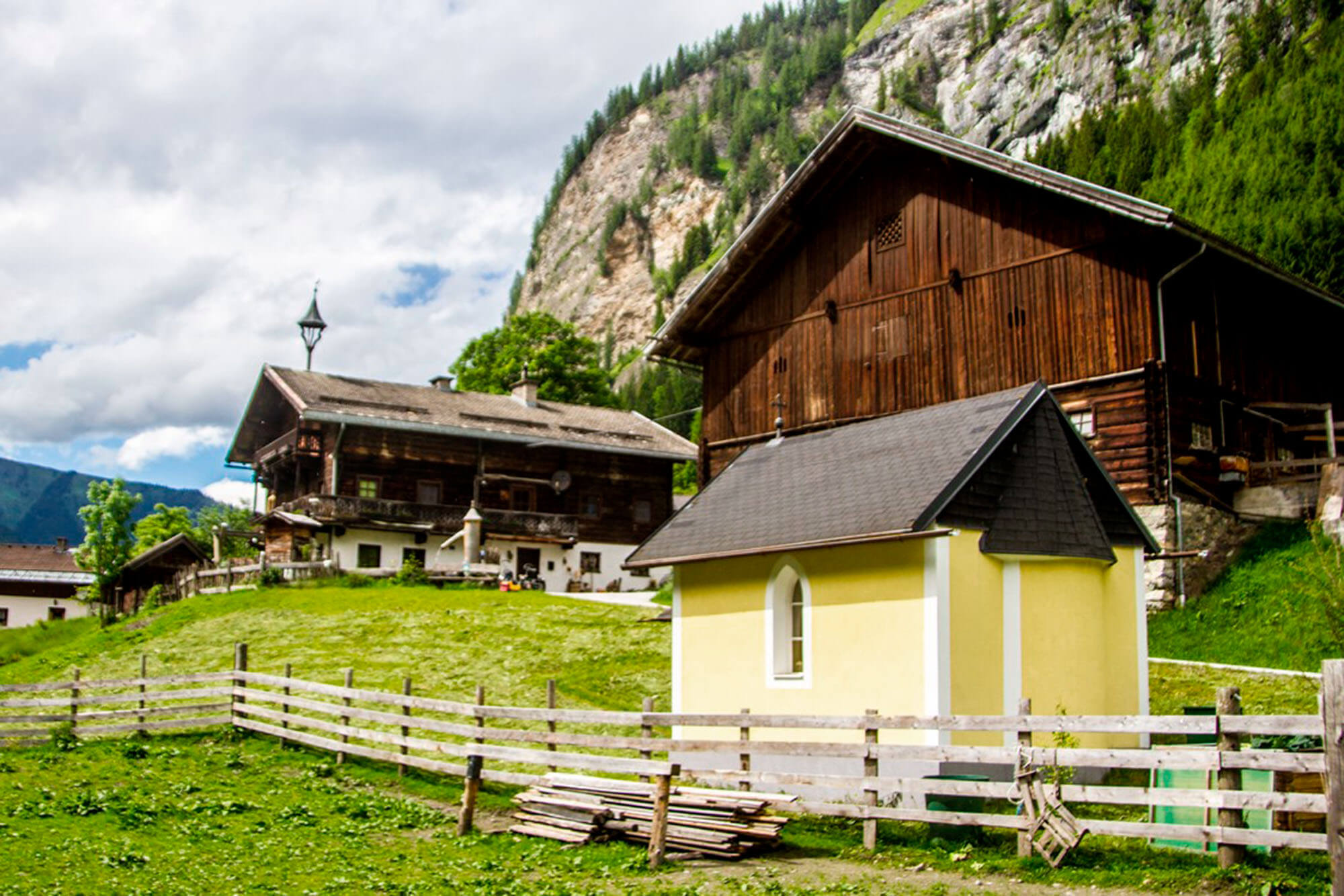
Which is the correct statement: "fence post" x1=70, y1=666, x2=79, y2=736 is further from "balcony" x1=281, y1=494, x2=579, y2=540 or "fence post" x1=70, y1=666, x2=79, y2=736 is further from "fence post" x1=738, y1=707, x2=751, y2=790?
"balcony" x1=281, y1=494, x2=579, y2=540

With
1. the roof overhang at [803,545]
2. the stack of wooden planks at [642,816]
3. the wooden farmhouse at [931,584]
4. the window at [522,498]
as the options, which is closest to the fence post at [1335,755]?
the stack of wooden planks at [642,816]

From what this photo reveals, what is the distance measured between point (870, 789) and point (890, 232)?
20.9 meters

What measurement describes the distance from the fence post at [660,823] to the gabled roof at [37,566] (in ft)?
233

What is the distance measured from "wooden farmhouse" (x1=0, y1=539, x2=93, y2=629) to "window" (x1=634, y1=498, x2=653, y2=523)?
133ft

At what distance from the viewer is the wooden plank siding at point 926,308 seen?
89.8 feet

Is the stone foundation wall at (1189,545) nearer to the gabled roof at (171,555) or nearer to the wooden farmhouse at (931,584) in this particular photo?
the wooden farmhouse at (931,584)

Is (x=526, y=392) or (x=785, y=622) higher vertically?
(x=526, y=392)

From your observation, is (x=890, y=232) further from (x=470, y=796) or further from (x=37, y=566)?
(x=37, y=566)

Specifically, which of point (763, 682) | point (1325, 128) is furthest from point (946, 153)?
point (1325, 128)

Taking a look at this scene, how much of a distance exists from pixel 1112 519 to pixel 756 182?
156m

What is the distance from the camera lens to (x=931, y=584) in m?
15.9

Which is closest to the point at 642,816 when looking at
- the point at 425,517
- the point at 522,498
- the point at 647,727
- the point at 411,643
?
the point at 647,727

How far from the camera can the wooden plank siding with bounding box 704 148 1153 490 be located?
27.4 meters

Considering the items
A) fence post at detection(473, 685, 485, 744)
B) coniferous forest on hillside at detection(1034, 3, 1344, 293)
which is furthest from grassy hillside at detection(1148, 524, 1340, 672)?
coniferous forest on hillside at detection(1034, 3, 1344, 293)
